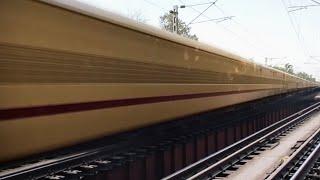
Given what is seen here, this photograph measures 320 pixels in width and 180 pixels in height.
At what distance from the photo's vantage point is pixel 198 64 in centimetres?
1316

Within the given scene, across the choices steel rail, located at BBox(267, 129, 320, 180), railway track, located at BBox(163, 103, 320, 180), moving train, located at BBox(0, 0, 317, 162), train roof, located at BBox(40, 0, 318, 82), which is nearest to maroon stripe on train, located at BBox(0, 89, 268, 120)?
moving train, located at BBox(0, 0, 317, 162)

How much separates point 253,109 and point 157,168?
13.7 meters

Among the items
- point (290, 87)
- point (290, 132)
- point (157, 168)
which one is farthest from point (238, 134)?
point (290, 87)

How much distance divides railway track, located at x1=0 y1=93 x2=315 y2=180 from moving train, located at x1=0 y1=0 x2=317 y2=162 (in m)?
0.72

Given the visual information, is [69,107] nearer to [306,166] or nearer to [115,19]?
[115,19]

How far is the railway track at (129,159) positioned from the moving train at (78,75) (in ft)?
2.35

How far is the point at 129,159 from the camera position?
9.30m

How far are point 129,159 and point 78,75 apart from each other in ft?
9.84

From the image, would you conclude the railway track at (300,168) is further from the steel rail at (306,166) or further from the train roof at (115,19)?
the train roof at (115,19)

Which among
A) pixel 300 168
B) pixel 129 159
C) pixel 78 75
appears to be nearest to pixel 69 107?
pixel 78 75

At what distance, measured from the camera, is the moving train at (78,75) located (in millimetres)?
5516

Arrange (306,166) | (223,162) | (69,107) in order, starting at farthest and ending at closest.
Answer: (223,162) < (306,166) < (69,107)

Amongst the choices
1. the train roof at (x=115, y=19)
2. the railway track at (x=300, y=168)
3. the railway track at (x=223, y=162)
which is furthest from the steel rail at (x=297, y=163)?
the train roof at (x=115, y=19)

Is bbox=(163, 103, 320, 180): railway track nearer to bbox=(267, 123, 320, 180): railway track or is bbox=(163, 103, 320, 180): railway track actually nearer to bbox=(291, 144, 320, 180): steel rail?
bbox=(267, 123, 320, 180): railway track
